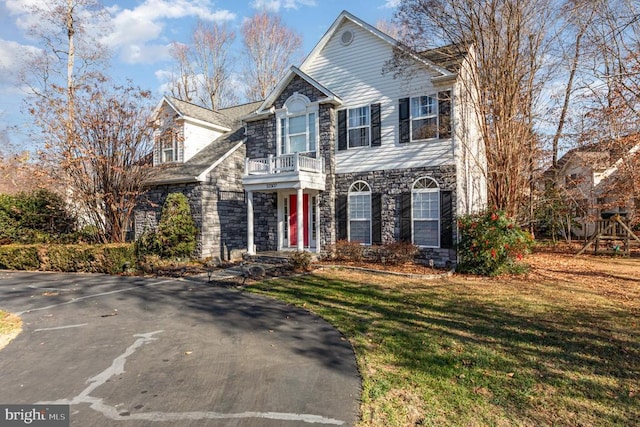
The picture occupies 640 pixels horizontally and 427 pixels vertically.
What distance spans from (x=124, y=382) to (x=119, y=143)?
500 inches

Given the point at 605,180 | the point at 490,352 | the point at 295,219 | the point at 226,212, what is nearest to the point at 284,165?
the point at 295,219

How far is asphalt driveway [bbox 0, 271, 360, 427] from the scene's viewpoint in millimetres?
3604

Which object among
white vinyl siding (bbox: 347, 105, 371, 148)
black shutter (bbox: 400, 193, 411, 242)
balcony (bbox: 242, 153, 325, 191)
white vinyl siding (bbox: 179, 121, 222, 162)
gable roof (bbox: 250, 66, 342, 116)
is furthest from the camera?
white vinyl siding (bbox: 179, 121, 222, 162)

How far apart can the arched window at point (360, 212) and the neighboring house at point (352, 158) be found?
41 millimetres

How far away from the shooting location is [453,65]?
12.7 m

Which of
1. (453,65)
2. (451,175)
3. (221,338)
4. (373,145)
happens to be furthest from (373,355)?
(453,65)

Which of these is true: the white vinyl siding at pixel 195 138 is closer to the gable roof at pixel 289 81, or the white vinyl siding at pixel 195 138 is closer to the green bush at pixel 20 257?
the gable roof at pixel 289 81

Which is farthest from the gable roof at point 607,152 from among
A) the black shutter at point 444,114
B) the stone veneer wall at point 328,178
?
the stone veneer wall at point 328,178

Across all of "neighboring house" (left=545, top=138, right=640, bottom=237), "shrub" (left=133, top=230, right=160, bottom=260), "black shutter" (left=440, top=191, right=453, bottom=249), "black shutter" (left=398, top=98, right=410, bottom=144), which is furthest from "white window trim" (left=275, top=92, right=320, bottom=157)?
"neighboring house" (left=545, top=138, right=640, bottom=237)

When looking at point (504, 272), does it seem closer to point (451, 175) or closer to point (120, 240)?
point (451, 175)

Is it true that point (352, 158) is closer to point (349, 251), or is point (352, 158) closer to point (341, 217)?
point (341, 217)

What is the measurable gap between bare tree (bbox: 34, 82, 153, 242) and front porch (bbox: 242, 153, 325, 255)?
4827mm

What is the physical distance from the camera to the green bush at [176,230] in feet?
44.8

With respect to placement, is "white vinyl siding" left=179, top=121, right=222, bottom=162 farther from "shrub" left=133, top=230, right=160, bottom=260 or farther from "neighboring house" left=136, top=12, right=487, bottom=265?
"shrub" left=133, top=230, right=160, bottom=260
